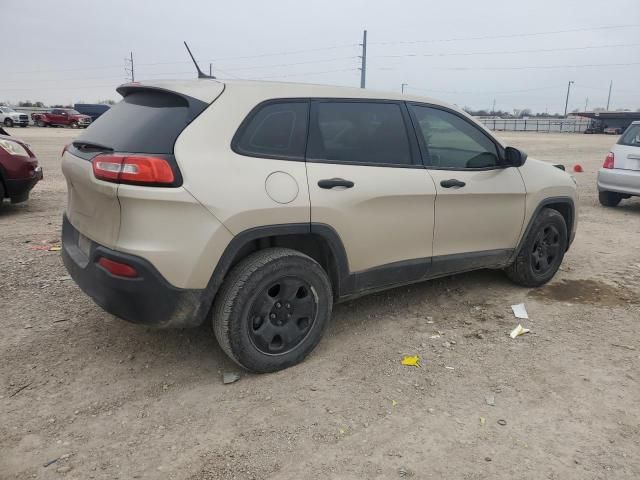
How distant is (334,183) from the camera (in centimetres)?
322

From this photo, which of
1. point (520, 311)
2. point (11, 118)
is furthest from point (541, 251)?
point (11, 118)

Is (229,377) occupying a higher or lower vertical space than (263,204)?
lower

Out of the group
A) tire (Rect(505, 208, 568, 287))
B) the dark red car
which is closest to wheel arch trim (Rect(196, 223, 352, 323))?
tire (Rect(505, 208, 568, 287))

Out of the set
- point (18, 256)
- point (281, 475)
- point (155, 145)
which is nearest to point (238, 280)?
point (155, 145)

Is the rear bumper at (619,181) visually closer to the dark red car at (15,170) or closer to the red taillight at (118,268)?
the red taillight at (118,268)

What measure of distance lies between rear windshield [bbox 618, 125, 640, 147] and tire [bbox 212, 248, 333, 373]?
7.67 metres

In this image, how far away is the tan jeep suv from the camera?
272cm

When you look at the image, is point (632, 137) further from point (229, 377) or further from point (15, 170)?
point (15, 170)

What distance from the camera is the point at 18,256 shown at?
17.2ft

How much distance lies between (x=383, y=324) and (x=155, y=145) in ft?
7.08

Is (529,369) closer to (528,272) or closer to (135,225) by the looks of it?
(528,272)

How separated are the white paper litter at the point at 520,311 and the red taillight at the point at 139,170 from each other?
9.68 ft

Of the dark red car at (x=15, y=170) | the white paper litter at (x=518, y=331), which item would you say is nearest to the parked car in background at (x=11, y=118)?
the dark red car at (x=15, y=170)

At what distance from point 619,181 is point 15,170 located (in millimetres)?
9389
